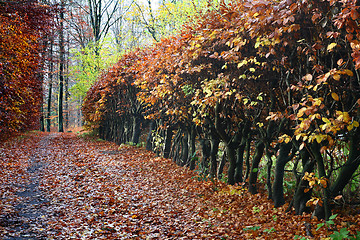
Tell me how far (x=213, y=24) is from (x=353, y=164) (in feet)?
12.5

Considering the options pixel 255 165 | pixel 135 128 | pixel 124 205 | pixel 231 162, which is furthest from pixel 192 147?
pixel 135 128

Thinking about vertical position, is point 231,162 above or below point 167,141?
below

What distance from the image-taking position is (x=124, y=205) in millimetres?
7027

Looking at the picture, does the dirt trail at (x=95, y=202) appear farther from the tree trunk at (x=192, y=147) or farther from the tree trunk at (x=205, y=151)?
the tree trunk at (x=205, y=151)

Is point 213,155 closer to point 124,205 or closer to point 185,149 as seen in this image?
point 185,149

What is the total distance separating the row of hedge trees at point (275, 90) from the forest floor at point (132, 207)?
21.2 inches

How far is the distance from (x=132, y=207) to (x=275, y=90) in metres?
4.21

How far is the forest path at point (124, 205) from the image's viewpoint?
527 centimetres

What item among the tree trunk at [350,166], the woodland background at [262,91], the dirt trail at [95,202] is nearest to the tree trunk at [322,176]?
the woodland background at [262,91]

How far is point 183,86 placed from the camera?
8070 mm

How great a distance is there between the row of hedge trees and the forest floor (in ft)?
1.77

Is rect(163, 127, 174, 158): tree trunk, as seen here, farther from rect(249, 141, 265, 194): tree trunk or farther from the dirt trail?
rect(249, 141, 265, 194): tree trunk

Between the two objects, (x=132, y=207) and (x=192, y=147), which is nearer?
(x=132, y=207)

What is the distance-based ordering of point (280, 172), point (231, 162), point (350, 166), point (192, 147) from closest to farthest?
1. point (350, 166)
2. point (280, 172)
3. point (231, 162)
4. point (192, 147)
